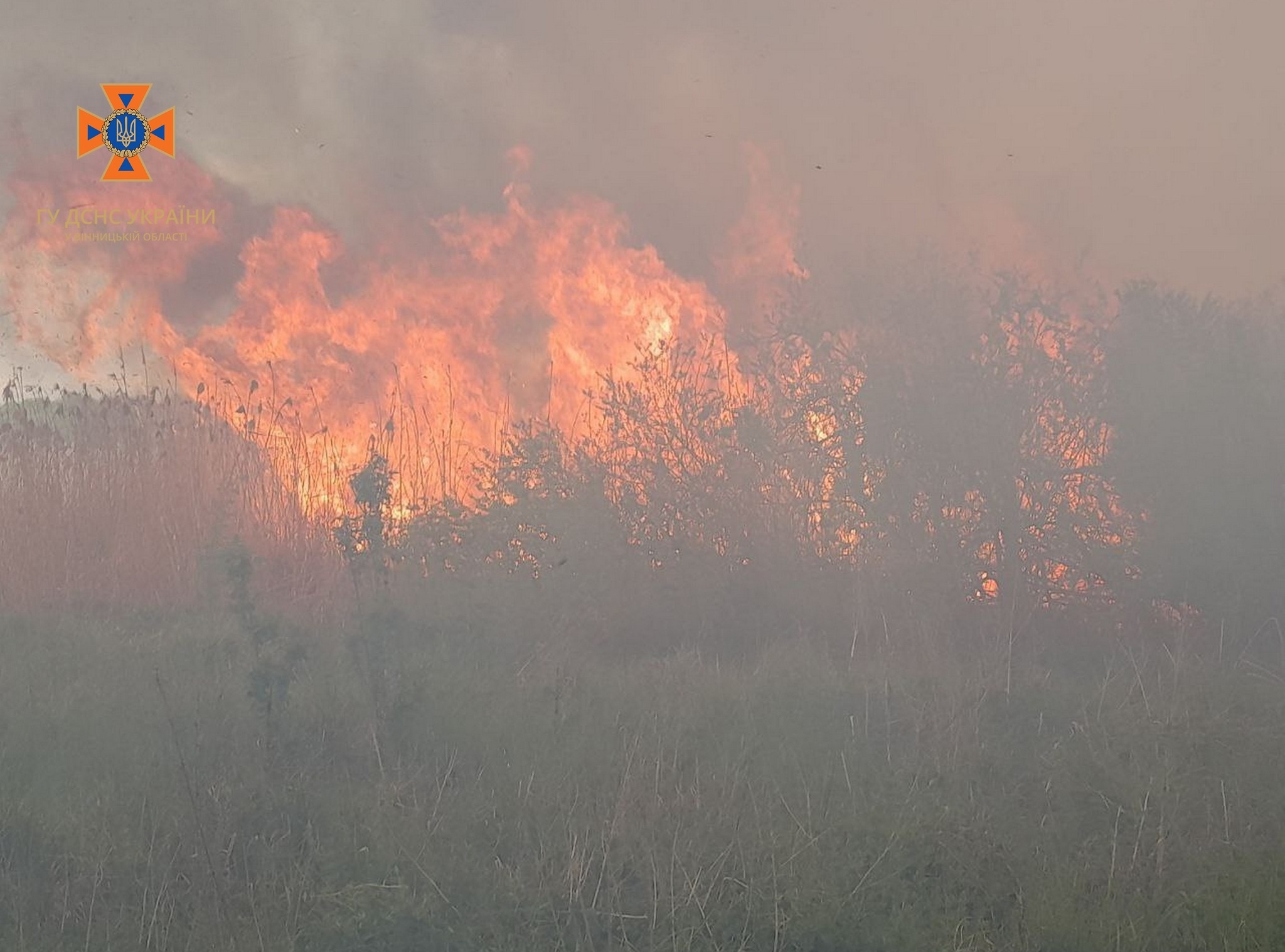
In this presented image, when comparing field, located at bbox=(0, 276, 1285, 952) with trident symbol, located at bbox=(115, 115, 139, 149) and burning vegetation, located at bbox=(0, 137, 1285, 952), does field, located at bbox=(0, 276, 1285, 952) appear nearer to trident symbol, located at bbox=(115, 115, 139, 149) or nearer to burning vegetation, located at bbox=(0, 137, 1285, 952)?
burning vegetation, located at bbox=(0, 137, 1285, 952)

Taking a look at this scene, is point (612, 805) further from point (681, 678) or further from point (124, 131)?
point (124, 131)

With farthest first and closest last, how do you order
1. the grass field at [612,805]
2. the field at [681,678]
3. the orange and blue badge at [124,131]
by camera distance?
the orange and blue badge at [124,131]
the field at [681,678]
the grass field at [612,805]

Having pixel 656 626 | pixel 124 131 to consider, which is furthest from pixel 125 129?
pixel 656 626

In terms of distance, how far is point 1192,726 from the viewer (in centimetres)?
526

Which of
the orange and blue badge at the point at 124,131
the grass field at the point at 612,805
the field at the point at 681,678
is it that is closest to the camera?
the grass field at the point at 612,805

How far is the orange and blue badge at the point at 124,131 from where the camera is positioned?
10.2 metres

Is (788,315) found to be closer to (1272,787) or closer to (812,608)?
(812,608)

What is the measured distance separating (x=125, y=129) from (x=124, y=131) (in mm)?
17

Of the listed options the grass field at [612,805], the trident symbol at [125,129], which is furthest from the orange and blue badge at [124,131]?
the grass field at [612,805]

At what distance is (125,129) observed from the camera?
10.3 metres

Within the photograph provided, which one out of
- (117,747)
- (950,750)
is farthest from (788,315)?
(117,747)

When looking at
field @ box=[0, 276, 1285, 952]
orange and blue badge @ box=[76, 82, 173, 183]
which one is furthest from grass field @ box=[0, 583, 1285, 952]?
orange and blue badge @ box=[76, 82, 173, 183]

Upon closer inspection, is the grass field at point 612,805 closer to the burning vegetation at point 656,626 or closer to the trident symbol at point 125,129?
the burning vegetation at point 656,626

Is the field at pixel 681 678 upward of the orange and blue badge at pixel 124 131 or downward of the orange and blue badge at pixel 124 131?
downward
